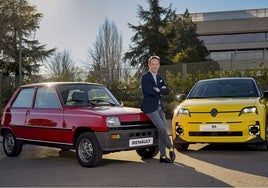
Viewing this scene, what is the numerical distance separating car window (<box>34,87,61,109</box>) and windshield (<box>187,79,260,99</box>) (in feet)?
11.1

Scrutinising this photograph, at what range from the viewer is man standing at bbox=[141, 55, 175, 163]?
8719mm

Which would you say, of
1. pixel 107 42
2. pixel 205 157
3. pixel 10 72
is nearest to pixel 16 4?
pixel 10 72

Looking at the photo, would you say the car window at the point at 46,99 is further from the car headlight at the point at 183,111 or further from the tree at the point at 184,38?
the tree at the point at 184,38

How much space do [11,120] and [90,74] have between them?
1360 cm

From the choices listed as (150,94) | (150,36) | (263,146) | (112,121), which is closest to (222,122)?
(263,146)

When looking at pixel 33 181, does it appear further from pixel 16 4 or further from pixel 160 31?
pixel 160 31

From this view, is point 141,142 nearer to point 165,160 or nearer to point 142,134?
point 142,134

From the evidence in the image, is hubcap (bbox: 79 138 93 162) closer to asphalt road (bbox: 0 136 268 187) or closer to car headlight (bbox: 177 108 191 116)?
asphalt road (bbox: 0 136 268 187)

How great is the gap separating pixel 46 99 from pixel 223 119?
3582mm

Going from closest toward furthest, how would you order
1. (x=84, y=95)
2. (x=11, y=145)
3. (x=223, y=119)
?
(x=84, y=95) → (x=223, y=119) → (x=11, y=145)

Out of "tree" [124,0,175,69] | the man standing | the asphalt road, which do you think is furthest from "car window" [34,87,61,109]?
"tree" [124,0,175,69]

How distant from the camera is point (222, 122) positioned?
963 centimetres

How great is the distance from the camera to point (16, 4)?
33031 mm

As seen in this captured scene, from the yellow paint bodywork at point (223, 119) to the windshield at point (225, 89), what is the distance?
602 mm
